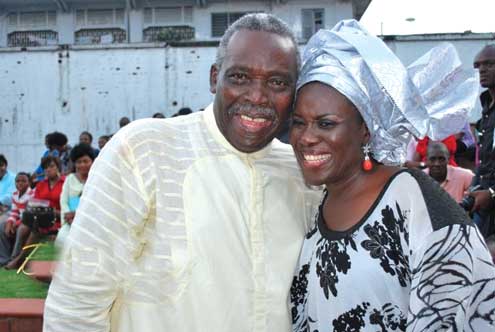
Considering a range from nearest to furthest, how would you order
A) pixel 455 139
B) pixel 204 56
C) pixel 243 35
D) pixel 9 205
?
pixel 243 35, pixel 455 139, pixel 9 205, pixel 204 56

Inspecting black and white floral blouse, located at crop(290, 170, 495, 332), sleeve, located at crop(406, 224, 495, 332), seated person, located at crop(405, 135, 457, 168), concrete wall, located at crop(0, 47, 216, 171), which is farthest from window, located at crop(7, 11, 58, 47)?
sleeve, located at crop(406, 224, 495, 332)

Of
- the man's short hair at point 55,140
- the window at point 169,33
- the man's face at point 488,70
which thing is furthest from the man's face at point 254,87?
the window at point 169,33

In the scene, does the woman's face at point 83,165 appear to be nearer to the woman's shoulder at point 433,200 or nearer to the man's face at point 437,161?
the man's face at point 437,161

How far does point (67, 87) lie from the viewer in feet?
56.3

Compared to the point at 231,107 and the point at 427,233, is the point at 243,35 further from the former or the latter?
the point at 427,233

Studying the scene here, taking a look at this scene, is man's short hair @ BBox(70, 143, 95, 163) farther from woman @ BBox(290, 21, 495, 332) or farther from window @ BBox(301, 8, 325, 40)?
window @ BBox(301, 8, 325, 40)

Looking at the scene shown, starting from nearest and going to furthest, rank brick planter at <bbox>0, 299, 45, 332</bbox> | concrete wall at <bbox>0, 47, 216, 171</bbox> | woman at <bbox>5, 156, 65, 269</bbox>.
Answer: brick planter at <bbox>0, 299, 45, 332</bbox> < woman at <bbox>5, 156, 65, 269</bbox> < concrete wall at <bbox>0, 47, 216, 171</bbox>

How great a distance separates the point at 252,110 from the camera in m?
2.16

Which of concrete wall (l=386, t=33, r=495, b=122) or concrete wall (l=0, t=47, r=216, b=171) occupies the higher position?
concrete wall (l=386, t=33, r=495, b=122)

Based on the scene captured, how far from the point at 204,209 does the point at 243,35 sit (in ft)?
2.11

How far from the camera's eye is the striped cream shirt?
6.57 feet

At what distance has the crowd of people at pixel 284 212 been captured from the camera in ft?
6.40

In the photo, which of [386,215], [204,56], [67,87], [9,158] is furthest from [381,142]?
[9,158]

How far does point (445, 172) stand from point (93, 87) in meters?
13.4
